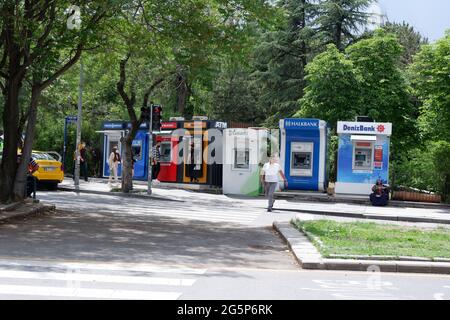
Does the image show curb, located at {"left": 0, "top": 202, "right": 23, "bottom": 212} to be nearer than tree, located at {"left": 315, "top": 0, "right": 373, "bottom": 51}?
Yes

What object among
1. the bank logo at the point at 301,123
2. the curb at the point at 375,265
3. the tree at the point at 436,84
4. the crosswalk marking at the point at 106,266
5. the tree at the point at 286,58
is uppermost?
the tree at the point at 286,58

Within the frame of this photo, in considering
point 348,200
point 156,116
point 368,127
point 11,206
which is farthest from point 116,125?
point 11,206

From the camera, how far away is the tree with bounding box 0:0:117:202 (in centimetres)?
1456

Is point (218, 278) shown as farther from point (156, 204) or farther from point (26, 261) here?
point (156, 204)

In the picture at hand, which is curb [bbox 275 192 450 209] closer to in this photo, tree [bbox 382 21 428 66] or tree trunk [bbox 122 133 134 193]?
tree trunk [bbox 122 133 134 193]

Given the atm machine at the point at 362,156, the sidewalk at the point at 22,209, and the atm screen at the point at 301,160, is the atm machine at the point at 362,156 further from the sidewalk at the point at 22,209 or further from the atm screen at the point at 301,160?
the sidewalk at the point at 22,209

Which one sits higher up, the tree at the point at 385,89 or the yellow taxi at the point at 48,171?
the tree at the point at 385,89

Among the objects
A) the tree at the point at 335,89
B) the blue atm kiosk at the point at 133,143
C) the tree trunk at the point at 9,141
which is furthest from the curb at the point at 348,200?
the tree trunk at the point at 9,141

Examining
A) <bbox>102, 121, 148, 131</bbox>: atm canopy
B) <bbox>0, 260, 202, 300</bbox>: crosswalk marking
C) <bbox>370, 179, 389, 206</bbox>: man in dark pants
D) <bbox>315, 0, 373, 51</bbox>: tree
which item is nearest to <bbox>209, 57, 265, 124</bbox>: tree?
<bbox>315, 0, 373, 51</bbox>: tree

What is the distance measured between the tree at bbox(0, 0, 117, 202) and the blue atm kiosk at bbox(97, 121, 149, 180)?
42.4 ft

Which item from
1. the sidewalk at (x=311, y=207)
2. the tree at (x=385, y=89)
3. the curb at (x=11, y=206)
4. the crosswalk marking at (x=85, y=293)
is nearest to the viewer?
the crosswalk marking at (x=85, y=293)

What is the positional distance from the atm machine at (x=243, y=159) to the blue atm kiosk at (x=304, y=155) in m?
1.02

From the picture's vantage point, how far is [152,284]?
800 centimetres

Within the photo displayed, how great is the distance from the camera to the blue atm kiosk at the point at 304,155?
25750mm
